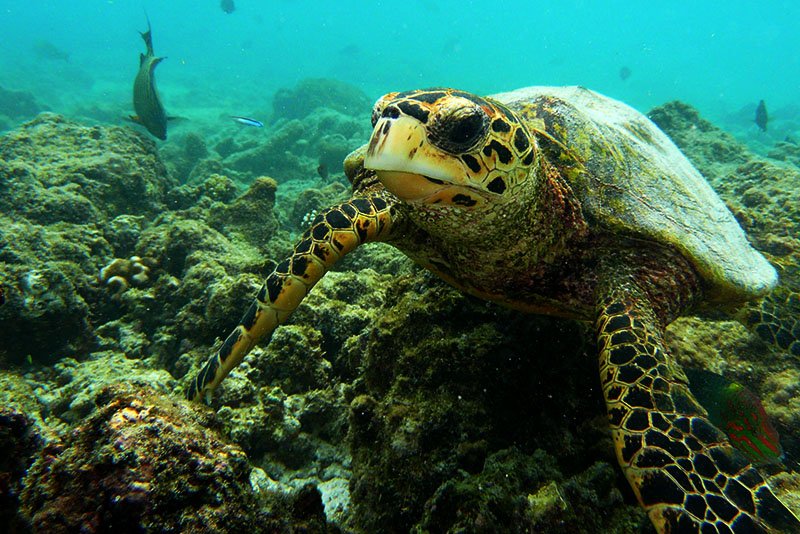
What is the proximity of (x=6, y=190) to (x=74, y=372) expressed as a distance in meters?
3.66

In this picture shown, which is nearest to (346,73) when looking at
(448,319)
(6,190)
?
(6,190)

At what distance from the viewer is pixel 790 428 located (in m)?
2.45

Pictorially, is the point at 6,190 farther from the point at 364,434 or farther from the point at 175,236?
the point at 364,434

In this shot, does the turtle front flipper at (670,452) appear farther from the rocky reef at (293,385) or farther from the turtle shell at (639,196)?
the turtle shell at (639,196)

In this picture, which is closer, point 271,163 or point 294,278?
point 294,278

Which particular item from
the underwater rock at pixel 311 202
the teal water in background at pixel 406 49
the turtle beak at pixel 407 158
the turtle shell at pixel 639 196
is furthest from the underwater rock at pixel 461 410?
the teal water in background at pixel 406 49

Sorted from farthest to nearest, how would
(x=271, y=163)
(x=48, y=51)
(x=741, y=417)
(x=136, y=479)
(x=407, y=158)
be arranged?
(x=48, y=51)
(x=271, y=163)
(x=741, y=417)
(x=407, y=158)
(x=136, y=479)

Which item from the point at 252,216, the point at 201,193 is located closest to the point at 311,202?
the point at 252,216

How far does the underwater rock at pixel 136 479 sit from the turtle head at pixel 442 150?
1.27 m

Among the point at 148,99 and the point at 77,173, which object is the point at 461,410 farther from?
the point at 148,99

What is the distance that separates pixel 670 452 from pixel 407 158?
1675 mm

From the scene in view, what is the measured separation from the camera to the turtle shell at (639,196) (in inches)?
93.1

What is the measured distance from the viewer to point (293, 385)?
2.81 m

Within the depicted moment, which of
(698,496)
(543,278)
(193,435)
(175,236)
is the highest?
(543,278)
